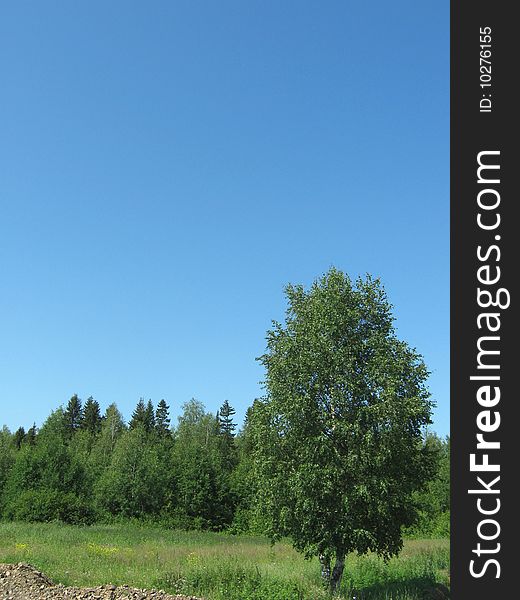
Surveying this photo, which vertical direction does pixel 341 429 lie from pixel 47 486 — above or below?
above

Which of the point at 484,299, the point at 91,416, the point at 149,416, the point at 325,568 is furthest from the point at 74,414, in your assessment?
the point at 484,299

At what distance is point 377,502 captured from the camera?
19484mm

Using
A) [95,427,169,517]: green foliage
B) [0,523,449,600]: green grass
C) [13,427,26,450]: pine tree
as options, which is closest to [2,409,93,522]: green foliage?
[95,427,169,517]: green foliage

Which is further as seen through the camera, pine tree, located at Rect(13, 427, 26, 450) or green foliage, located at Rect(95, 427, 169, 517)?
pine tree, located at Rect(13, 427, 26, 450)

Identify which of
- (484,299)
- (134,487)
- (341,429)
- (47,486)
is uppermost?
(484,299)

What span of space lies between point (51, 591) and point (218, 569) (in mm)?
5344

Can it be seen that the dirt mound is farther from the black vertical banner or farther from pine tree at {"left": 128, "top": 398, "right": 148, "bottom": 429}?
pine tree at {"left": 128, "top": 398, "right": 148, "bottom": 429}

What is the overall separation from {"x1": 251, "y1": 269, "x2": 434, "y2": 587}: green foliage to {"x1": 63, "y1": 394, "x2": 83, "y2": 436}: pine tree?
101652 mm

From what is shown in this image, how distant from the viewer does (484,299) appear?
7941 millimetres

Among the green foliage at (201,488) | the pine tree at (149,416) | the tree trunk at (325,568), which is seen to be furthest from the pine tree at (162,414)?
the tree trunk at (325,568)

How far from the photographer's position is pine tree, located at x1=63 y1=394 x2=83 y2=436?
116 meters

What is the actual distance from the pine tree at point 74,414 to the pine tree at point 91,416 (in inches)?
79.9

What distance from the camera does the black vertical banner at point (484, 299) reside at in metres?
7.52

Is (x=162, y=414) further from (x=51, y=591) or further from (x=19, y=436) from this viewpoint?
(x=51, y=591)
